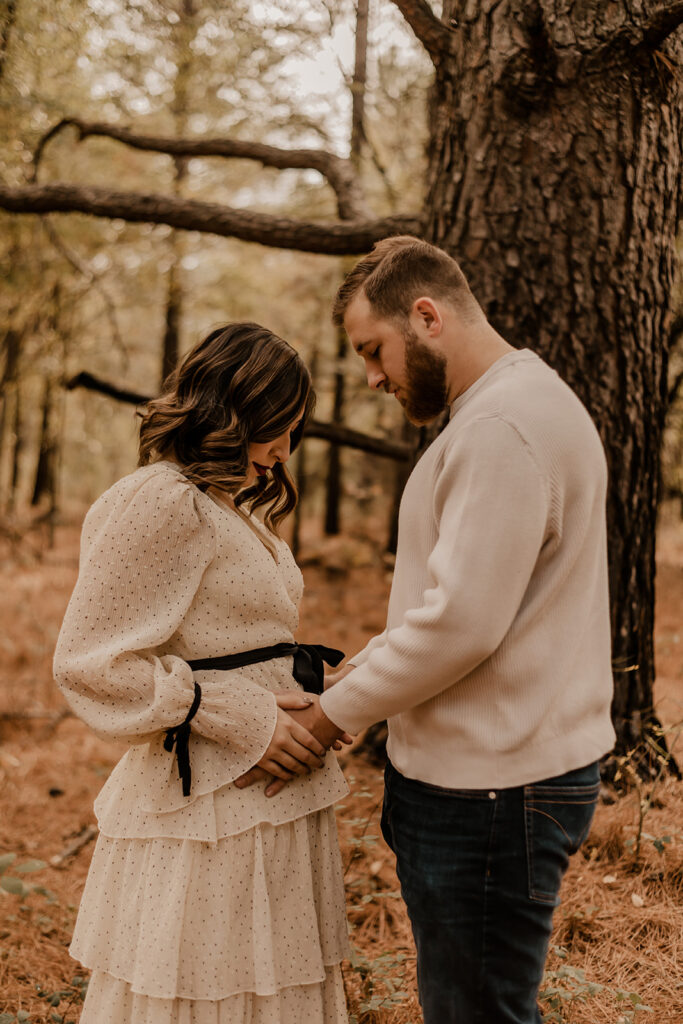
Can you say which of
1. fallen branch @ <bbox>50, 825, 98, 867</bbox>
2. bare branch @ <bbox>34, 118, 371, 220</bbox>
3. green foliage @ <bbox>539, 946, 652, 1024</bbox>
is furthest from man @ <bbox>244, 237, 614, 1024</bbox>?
bare branch @ <bbox>34, 118, 371, 220</bbox>

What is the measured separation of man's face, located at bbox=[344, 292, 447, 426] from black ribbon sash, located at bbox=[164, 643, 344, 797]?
785 mm

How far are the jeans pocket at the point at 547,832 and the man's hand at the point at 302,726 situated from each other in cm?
55

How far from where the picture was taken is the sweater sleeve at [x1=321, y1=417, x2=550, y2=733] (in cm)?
167

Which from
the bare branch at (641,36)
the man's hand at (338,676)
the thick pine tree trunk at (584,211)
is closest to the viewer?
the man's hand at (338,676)

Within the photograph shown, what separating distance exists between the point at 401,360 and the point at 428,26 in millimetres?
2053

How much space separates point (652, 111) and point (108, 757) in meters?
5.51

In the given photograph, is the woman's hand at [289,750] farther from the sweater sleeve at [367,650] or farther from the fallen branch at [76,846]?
the fallen branch at [76,846]

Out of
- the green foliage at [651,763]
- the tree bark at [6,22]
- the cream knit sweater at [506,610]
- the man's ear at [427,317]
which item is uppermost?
the tree bark at [6,22]

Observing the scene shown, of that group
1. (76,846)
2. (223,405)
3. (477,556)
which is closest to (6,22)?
(223,405)

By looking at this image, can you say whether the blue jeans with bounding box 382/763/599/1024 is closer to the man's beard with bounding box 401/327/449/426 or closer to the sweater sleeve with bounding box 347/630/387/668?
the sweater sleeve with bounding box 347/630/387/668

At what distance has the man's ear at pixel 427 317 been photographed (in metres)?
1.99

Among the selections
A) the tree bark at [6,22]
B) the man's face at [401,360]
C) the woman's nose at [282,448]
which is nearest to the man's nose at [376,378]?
the man's face at [401,360]

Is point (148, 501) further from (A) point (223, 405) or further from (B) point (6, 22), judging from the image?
(B) point (6, 22)

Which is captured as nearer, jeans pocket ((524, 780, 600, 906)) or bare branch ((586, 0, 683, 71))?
jeans pocket ((524, 780, 600, 906))
